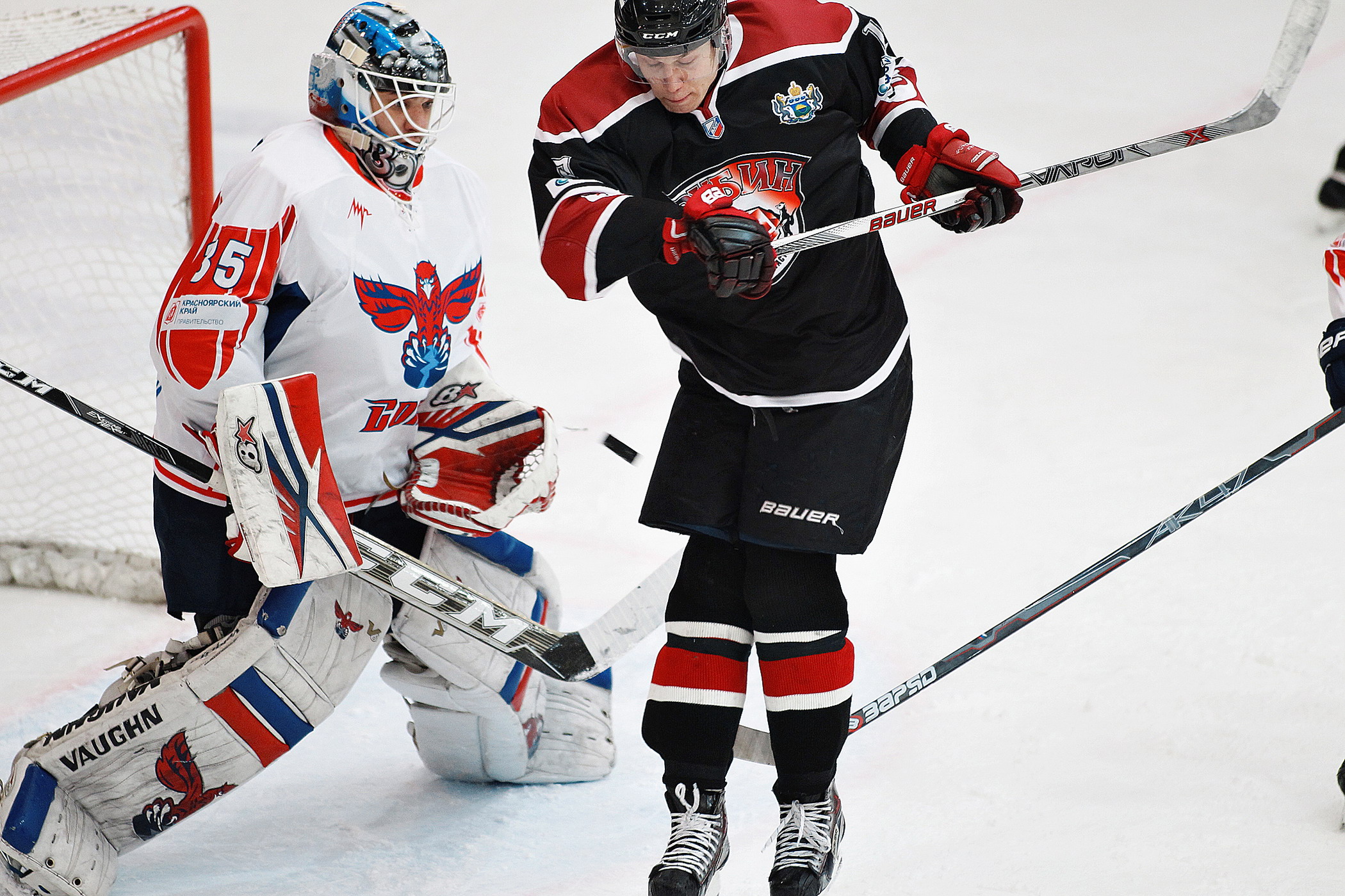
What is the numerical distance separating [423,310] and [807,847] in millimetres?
968

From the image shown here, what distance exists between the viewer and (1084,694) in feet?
8.64

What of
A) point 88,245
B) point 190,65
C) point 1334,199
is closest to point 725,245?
point 190,65

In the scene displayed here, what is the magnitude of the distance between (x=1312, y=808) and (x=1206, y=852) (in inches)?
10.2

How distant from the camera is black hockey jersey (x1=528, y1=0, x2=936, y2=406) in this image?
1636 millimetres

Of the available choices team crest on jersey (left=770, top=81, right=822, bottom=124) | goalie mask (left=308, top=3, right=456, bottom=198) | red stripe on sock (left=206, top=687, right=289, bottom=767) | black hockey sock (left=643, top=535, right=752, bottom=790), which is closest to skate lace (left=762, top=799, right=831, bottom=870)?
black hockey sock (left=643, top=535, right=752, bottom=790)

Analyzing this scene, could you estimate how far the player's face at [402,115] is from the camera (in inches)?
75.9

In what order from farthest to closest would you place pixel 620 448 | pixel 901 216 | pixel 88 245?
pixel 88 245 → pixel 620 448 → pixel 901 216

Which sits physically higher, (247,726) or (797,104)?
(797,104)

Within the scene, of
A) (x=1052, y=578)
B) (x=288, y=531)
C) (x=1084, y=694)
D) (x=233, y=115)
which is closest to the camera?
(x=288, y=531)

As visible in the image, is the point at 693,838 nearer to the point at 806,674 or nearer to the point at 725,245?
the point at 806,674

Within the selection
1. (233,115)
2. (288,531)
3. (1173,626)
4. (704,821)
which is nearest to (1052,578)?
(1173,626)

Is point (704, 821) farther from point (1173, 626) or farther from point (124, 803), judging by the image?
point (1173, 626)

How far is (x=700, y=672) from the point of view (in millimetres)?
1787

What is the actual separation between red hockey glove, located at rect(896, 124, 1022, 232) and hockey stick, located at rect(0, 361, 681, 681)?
62cm
